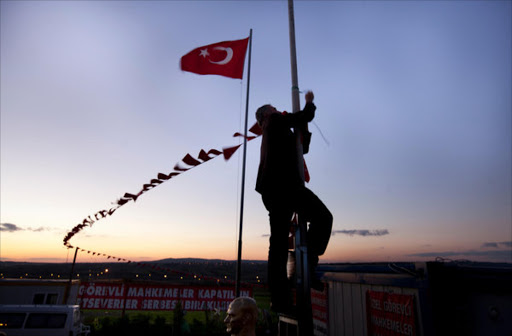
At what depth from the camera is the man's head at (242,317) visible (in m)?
2.62

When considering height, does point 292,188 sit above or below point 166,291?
above

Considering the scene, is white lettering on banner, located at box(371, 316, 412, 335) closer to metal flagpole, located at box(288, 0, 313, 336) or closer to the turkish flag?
metal flagpole, located at box(288, 0, 313, 336)

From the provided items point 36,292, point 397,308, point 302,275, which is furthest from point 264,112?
point 36,292

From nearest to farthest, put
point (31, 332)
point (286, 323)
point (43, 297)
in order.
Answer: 1. point (286, 323)
2. point (31, 332)
3. point (43, 297)

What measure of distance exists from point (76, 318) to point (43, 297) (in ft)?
20.0

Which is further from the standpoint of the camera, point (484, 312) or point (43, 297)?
point (43, 297)

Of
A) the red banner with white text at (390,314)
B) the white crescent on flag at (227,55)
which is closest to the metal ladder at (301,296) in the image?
the red banner with white text at (390,314)

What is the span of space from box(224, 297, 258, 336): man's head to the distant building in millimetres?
19439

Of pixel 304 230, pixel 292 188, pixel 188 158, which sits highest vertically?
pixel 188 158

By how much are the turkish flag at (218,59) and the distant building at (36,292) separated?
55.9 ft

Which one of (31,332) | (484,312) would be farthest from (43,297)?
(484,312)

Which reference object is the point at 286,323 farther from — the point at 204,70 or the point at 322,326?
the point at 204,70

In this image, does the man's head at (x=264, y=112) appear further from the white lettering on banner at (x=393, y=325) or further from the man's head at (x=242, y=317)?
the white lettering on banner at (x=393, y=325)

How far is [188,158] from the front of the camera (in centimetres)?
643
